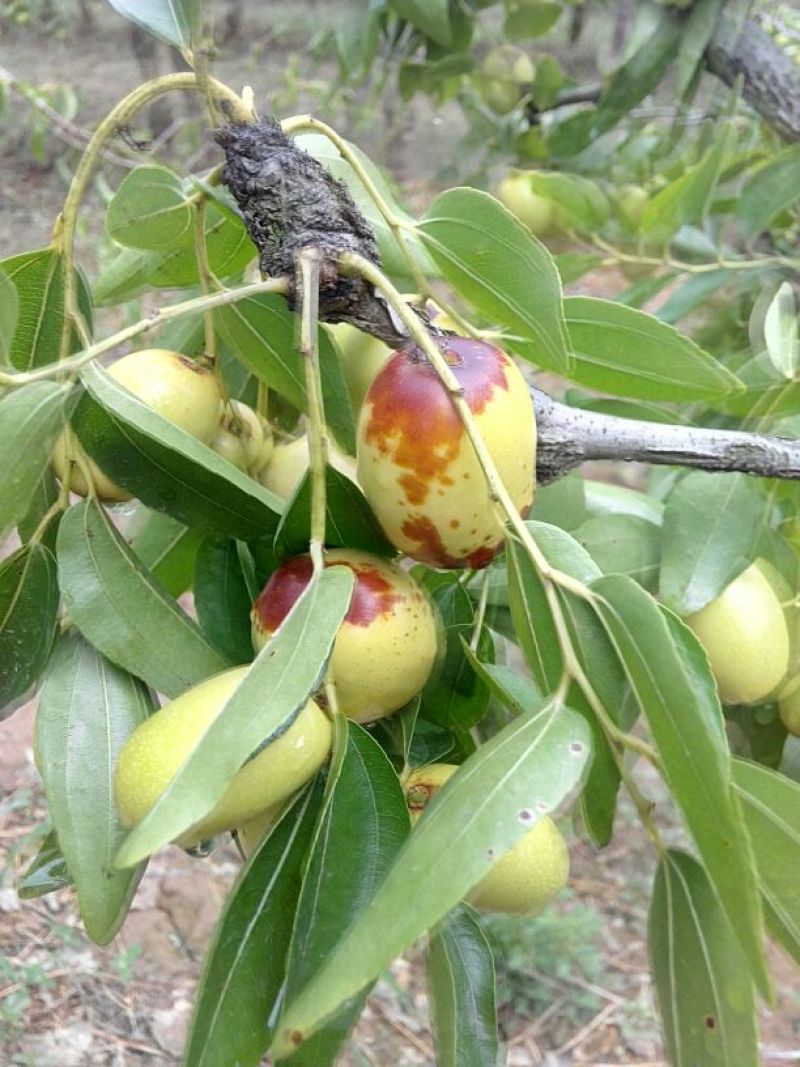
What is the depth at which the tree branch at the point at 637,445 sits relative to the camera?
0.65 metres

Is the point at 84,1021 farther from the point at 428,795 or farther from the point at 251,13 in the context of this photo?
the point at 251,13

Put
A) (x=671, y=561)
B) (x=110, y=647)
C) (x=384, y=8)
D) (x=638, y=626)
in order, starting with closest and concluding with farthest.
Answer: (x=638, y=626)
(x=110, y=647)
(x=671, y=561)
(x=384, y=8)

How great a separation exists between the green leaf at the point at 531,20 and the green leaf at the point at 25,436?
4.64 ft

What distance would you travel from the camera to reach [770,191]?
1.28 metres

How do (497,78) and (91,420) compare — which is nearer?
(91,420)

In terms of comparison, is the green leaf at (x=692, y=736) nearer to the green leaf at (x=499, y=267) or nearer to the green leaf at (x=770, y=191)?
the green leaf at (x=499, y=267)

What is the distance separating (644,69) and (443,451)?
122cm

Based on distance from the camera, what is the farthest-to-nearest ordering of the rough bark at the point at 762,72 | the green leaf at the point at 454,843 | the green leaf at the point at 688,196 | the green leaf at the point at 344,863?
the rough bark at the point at 762,72 → the green leaf at the point at 688,196 → the green leaf at the point at 344,863 → the green leaf at the point at 454,843

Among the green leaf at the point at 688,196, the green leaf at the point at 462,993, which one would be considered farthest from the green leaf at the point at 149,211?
the green leaf at the point at 688,196

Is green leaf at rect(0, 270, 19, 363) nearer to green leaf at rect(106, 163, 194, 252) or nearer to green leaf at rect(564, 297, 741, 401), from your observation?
green leaf at rect(106, 163, 194, 252)

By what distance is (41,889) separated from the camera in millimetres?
600

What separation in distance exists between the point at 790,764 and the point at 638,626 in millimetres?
518

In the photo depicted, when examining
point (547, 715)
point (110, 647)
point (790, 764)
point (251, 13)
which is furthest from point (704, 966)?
point (251, 13)

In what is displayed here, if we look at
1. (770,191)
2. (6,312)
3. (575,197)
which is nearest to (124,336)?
(6,312)
